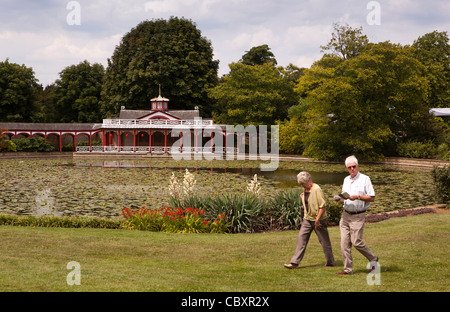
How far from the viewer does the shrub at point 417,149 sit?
1576 inches

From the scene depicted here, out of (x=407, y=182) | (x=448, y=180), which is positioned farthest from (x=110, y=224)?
(x=407, y=182)

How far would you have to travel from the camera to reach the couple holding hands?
268 inches

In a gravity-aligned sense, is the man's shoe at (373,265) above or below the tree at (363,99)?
below

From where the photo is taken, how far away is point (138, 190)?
21250mm

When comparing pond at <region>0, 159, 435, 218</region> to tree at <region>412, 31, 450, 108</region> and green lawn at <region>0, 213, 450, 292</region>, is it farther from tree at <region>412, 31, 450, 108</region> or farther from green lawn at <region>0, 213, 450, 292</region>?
tree at <region>412, 31, 450, 108</region>

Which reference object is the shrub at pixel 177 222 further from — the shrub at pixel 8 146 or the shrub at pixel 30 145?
the shrub at pixel 30 145

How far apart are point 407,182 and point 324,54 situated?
20664mm

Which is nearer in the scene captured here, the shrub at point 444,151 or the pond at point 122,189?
the pond at point 122,189

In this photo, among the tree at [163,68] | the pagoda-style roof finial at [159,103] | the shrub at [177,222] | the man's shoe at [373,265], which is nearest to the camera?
the man's shoe at [373,265]

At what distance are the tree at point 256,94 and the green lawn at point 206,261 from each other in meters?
38.6

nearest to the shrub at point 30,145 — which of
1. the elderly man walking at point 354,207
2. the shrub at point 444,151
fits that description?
the shrub at point 444,151

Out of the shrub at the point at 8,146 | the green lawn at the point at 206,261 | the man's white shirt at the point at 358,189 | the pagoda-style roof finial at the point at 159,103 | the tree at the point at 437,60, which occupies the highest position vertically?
the tree at the point at 437,60

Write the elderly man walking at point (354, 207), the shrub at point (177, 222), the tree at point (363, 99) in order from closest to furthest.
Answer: the elderly man walking at point (354, 207), the shrub at point (177, 222), the tree at point (363, 99)
